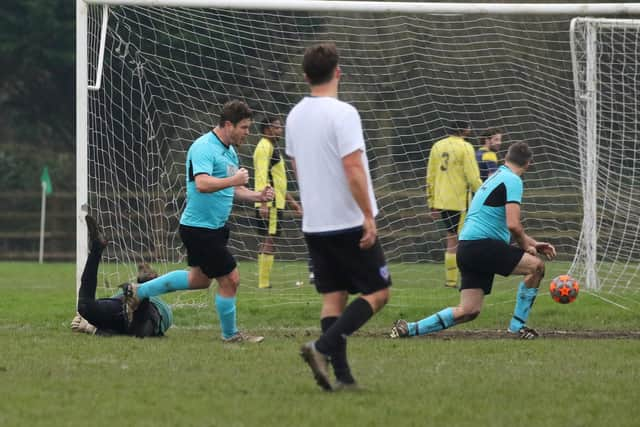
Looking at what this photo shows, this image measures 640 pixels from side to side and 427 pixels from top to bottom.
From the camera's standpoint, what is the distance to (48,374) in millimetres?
7465

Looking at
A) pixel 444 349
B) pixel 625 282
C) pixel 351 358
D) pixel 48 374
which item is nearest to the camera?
pixel 48 374

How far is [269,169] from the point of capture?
1508 centimetres

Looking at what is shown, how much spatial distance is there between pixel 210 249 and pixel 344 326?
2.91m

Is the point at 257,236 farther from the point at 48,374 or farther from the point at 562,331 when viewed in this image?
the point at 48,374

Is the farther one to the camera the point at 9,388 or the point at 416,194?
the point at 416,194

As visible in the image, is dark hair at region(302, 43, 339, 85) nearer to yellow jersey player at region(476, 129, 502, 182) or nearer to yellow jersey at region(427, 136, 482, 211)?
yellow jersey player at region(476, 129, 502, 182)

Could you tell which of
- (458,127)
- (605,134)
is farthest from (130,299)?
(605,134)

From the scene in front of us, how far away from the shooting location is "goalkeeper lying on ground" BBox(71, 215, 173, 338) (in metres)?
9.96

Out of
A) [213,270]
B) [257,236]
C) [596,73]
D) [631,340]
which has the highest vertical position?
[596,73]

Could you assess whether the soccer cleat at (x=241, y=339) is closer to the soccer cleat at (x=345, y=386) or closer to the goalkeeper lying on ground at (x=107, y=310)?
the goalkeeper lying on ground at (x=107, y=310)

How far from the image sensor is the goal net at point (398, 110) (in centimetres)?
1306

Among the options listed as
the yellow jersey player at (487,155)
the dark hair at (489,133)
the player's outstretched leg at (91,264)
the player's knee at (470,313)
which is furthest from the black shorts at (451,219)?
the player's outstretched leg at (91,264)

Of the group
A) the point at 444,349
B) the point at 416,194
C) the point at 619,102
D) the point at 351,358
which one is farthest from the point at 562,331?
the point at 416,194

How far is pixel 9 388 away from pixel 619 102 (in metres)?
9.34
